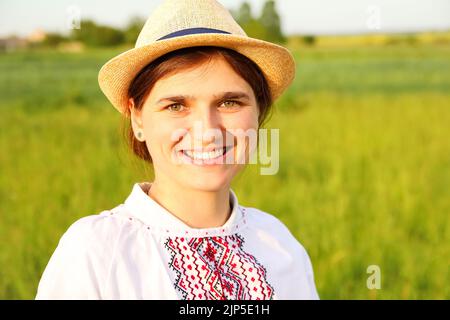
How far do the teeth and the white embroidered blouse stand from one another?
0.44 ft

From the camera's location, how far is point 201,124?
1447 millimetres

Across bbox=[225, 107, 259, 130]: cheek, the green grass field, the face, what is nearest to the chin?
the face

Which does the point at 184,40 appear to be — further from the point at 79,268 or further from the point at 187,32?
the point at 79,268

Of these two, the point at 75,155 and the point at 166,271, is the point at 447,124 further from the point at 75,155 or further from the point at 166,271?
the point at 166,271

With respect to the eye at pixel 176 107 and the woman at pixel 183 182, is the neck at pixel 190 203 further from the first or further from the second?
the eye at pixel 176 107

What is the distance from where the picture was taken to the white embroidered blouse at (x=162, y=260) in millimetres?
1369

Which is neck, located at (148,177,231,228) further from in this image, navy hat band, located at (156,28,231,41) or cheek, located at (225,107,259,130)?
navy hat band, located at (156,28,231,41)

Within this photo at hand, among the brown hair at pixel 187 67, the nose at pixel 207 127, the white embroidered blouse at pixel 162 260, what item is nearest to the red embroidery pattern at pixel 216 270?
the white embroidered blouse at pixel 162 260

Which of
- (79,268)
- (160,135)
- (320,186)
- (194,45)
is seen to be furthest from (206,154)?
(320,186)

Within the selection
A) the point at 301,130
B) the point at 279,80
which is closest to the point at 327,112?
the point at 301,130

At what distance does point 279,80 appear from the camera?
173cm

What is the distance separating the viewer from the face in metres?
1.45

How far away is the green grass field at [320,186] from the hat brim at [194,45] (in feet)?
0.95

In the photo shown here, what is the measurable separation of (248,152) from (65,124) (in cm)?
629
